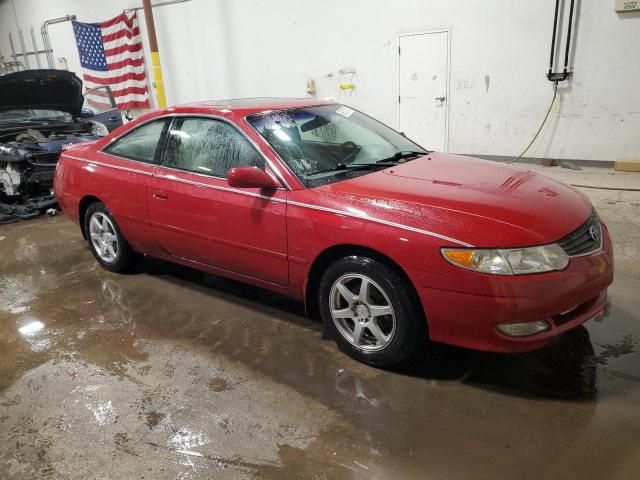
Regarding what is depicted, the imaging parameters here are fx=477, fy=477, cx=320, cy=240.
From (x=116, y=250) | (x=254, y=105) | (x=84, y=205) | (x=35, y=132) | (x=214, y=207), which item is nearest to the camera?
(x=214, y=207)

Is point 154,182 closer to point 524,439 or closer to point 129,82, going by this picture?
point 524,439

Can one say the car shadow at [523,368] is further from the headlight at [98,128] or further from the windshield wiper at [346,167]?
the headlight at [98,128]

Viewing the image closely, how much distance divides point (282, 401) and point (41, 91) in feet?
19.2

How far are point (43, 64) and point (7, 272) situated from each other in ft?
41.5

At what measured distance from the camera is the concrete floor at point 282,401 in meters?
1.91

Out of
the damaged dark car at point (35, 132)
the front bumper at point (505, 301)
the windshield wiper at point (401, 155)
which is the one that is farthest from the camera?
the damaged dark car at point (35, 132)

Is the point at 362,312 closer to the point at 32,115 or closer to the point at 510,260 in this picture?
the point at 510,260

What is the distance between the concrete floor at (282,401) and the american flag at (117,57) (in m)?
9.83

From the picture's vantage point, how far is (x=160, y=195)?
3188mm

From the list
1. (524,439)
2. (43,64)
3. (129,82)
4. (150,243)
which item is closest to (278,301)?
(150,243)

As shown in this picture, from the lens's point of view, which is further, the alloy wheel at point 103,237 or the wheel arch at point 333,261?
the alloy wheel at point 103,237

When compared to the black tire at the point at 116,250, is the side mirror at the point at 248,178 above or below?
above

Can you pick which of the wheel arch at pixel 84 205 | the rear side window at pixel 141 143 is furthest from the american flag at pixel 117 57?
the rear side window at pixel 141 143

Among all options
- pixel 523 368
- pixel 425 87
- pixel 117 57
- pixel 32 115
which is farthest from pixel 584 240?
pixel 117 57
